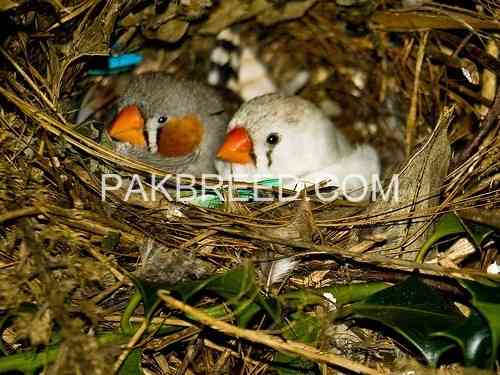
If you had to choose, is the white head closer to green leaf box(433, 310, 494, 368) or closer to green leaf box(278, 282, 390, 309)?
green leaf box(278, 282, 390, 309)

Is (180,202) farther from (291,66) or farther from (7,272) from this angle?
(291,66)

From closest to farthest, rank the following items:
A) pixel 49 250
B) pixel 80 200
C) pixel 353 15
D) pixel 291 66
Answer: pixel 49 250 → pixel 80 200 → pixel 353 15 → pixel 291 66

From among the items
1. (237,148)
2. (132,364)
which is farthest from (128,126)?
(132,364)

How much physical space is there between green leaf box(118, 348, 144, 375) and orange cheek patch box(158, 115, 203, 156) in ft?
3.90

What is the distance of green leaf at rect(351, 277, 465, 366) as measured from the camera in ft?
5.38

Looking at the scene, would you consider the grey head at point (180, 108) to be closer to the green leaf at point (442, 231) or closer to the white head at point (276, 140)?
the white head at point (276, 140)

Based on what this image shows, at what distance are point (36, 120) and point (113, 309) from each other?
535mm

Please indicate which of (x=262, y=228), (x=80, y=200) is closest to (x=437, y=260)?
(x=262, y=228)

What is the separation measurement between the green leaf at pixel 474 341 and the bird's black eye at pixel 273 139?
1264mm

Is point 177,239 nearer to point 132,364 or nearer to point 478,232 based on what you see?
point 132,364

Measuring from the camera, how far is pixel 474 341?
5.31 feet

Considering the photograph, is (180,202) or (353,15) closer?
(180,202)

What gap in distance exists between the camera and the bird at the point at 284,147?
272 cm

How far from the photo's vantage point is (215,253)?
199 centimetres
